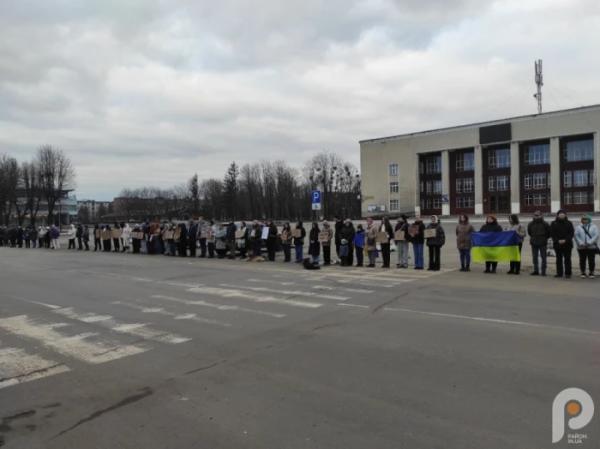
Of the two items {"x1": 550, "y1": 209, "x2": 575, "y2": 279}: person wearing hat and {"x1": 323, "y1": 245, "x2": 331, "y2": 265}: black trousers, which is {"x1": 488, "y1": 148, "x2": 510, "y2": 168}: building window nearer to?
{"x1": 323, "y1": 245, "x2": 331, "y2": 265}: black trousers

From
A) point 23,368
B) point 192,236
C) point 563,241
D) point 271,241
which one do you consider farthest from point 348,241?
point 23,368

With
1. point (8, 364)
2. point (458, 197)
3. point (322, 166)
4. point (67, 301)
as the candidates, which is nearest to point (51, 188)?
point (322, 166)

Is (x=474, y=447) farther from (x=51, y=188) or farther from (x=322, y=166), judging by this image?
(x=322, y=166)

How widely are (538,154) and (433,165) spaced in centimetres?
1816

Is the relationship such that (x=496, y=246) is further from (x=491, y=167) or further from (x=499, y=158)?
(x=491, y=167)

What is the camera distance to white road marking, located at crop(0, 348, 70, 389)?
550 centimetres

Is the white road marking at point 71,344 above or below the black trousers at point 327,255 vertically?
below

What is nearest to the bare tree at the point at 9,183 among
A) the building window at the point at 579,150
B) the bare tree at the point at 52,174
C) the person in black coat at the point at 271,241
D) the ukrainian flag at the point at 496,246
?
the bare tree at the point at 52,174

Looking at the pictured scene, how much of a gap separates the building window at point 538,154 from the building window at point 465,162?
8804 millimetres

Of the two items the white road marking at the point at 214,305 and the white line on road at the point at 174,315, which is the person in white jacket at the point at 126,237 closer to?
the white road marking at the point at 214,305

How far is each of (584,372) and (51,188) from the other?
87.6 meters

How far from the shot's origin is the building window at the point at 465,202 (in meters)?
85.7

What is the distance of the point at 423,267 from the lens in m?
16.6

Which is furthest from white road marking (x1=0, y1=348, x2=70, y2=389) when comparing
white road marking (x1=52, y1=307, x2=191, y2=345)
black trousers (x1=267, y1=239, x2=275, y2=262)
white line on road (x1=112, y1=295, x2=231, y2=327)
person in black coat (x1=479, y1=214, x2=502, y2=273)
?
black trousers (x1=267, y1=239, x2=275, y2=262)
